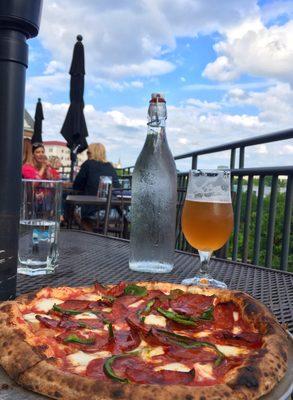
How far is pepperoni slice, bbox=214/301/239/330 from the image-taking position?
969 millimetres

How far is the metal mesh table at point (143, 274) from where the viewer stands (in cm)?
127

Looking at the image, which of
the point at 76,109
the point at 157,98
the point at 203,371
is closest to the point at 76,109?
the point at 76,109

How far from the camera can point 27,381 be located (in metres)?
0.63

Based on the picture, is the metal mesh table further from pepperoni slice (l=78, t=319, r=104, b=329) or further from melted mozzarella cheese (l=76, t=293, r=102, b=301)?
pepperoni slice (l=78, t=319, r=104, b=329)

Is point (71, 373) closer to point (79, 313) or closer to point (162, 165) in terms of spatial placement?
point (79, 313)

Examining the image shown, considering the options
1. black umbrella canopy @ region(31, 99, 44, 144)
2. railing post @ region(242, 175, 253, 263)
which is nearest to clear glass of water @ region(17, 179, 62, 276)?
railing post @ region(242, 175, 253, 263)

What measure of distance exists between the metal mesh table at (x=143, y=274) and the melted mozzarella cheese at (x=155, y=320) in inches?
12.5

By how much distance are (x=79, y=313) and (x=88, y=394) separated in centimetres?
36

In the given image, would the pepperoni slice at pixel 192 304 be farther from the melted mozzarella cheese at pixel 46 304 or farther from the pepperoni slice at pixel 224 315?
the melted mozzarella cheese at pixel 46 304

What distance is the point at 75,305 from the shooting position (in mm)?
997

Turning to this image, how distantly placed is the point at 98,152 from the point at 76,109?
153 cm

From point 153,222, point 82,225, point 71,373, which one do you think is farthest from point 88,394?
point 82,225

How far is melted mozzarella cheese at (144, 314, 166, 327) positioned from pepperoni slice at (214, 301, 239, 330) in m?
0.12

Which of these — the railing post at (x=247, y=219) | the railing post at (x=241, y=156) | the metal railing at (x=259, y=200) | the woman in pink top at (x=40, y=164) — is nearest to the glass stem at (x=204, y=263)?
the metal railing at (x=259, y=200)
